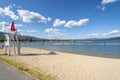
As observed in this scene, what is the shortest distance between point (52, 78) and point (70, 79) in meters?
0.79

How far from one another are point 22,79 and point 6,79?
61 cm

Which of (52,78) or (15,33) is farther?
(15,33)

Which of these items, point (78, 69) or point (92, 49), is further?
point (92, 49)

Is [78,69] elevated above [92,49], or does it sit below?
above

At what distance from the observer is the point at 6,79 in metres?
5.73

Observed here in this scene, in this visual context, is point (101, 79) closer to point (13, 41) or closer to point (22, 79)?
point (22, 79)

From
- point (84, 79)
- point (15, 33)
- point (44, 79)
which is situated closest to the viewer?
point (44, 79)

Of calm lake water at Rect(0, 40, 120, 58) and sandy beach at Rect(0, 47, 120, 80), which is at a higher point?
sandy beach at Rect(0, 47, 120, 80)

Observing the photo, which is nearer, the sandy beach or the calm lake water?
the sandy beach

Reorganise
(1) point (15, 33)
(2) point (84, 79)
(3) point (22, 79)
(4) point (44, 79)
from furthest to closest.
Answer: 1. (1) point (15, 33)
2. (2) point (84, 79)
3. (4) point (44, 79)
4. (3) point (22, 79)

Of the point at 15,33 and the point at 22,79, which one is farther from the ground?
the point at 15,33

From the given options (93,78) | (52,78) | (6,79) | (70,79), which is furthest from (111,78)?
(6,79)

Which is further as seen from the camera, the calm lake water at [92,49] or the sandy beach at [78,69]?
the calm lake water at [92,49]

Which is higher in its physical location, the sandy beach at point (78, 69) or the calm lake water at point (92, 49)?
the sandy beach at point (78, 69)
